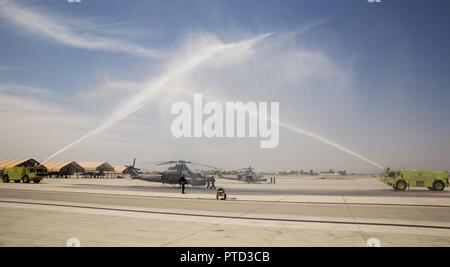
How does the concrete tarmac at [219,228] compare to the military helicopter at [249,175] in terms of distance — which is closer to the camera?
the concrete tarmac at [219,228]

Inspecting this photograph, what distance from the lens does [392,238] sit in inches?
397

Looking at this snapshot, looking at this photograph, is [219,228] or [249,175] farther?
[249,175]

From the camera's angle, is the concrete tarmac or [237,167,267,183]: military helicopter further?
[237,167,267,183]: military helicopter

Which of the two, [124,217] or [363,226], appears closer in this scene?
[363,226]
